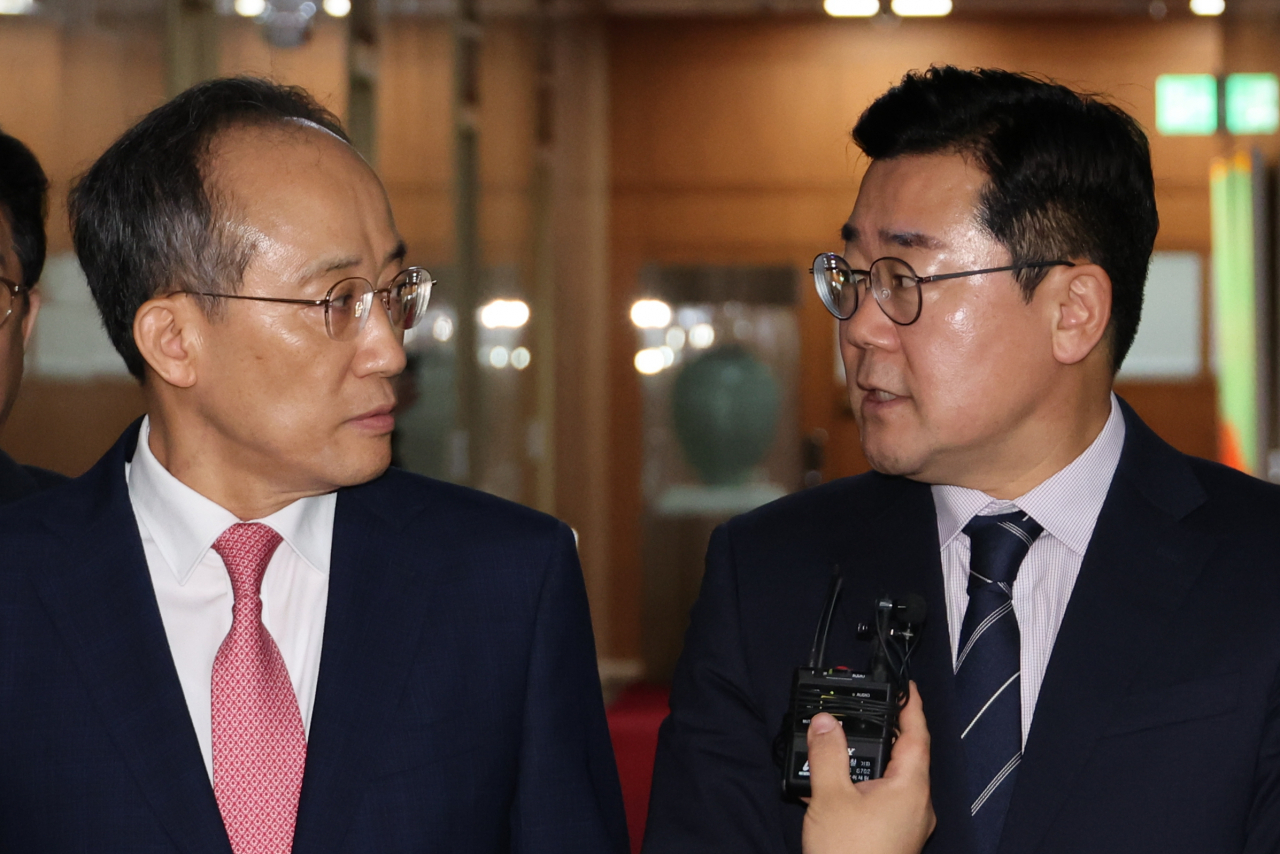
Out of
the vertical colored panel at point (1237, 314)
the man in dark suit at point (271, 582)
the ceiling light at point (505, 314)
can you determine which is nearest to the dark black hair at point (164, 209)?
the man in dark suit at point (271, 582)

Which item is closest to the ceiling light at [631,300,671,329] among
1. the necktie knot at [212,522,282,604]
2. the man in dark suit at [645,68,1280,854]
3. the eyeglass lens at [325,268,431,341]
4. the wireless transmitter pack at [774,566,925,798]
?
the man in dark suit at [645,68,1280,854]

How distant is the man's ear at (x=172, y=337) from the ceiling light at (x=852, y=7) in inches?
301

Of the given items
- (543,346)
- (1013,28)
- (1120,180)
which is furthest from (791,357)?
(1120,180)

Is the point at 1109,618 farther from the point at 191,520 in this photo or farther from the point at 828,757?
the point at 191,520

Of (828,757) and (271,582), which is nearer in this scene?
(828,757)

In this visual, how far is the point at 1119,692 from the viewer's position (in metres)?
1.52

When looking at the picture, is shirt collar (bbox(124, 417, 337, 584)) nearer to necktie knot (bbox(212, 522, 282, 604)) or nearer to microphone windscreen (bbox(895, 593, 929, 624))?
necktie knot (bbox(212, 522, 282, 604))

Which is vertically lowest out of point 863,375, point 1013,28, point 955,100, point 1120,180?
point 863,375

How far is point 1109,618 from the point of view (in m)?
1.57

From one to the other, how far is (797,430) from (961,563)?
23.6 ft

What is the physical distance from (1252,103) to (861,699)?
20.6ft

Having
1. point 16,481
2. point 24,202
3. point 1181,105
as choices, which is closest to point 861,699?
point 16,481

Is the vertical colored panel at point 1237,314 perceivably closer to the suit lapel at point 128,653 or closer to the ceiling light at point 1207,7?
the ceiling light at point 1207,7

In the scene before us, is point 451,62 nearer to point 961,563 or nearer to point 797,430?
point 797,430
